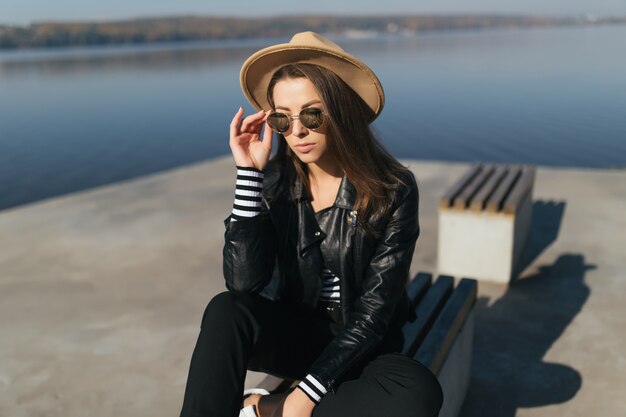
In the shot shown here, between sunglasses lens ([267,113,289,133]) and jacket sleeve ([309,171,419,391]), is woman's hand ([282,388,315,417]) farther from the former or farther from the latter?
sunglasses lens ([267,113,289,133])

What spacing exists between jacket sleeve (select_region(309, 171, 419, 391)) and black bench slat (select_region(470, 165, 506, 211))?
2.76m

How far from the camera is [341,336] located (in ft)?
7.63

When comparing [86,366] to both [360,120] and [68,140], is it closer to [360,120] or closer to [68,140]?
[360,120]

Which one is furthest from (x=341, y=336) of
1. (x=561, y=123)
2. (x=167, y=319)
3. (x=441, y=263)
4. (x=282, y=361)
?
(x=561, y=123)

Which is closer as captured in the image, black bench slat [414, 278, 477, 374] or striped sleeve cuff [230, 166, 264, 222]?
striped sleeve cuff [230, 166, 264, 222]

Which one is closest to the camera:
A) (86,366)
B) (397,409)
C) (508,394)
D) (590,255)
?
(397,409)

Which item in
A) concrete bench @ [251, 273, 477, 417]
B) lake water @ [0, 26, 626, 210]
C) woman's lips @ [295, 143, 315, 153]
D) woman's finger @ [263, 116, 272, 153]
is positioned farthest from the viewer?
lake water @ [0, 26, 626, 210]

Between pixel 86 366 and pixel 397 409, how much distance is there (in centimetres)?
277

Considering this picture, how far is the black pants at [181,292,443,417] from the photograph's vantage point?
6.80 feet

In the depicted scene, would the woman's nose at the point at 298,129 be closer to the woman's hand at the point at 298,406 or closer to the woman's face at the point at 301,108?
the woman's face at the point at 301,108

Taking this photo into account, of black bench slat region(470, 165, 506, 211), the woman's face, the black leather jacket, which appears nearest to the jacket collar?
the black leather jacket

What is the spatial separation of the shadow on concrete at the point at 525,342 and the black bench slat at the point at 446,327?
57 centimetres

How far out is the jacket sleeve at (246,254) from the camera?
2479 mm

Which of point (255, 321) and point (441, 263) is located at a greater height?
point (255, 321)
